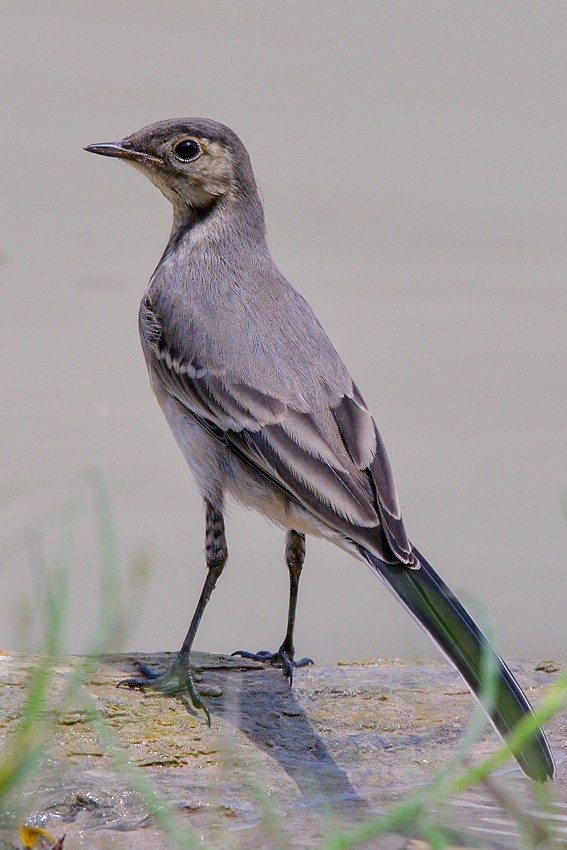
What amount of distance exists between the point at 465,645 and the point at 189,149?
10.7 feet

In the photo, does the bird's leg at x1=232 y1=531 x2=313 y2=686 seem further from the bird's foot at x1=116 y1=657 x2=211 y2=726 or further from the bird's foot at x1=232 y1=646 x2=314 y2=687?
the bird's foot at x1=116 y1=657 x2=211 y2=726

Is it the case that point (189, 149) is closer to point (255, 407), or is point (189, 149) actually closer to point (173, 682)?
point (255, 407)

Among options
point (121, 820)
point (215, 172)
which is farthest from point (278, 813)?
point (215, 172)

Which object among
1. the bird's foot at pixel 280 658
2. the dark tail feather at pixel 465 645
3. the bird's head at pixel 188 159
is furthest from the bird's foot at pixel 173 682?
the bird's head at pixel 188 159

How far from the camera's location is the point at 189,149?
641 centimetres

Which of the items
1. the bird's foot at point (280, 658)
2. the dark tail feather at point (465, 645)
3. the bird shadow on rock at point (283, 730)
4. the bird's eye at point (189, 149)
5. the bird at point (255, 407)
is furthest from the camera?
the bird's eye at point (189, 149)

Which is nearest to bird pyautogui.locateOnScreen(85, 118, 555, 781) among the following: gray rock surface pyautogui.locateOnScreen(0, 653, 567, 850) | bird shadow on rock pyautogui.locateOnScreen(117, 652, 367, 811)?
bird shadow on rock pyautogui.locateOnScreen(117, 652, 367, 811)

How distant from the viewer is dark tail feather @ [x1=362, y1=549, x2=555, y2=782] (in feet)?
12.7

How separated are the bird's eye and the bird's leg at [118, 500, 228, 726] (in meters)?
1.90

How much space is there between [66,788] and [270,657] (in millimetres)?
2042

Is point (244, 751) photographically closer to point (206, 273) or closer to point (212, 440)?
point (212, 440)

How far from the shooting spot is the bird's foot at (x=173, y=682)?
5.05 meters

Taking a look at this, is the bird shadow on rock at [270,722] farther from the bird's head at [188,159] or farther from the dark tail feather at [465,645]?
the bird's head at [188,159]

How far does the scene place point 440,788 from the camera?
3.35 m
